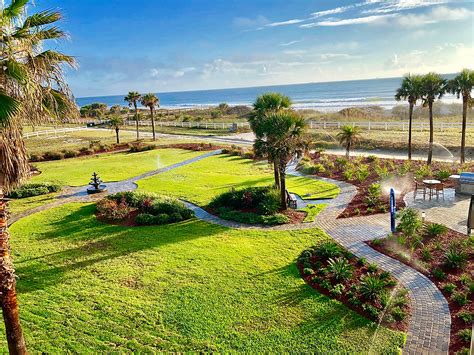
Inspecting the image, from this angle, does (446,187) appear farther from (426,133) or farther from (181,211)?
(426,133)

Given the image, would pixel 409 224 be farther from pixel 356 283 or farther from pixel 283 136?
pixel 283 136

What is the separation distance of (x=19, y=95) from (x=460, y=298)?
32.3 ft

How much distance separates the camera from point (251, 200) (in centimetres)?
1612

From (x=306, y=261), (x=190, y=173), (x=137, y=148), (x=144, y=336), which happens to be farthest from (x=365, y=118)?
(x=144, y=336)

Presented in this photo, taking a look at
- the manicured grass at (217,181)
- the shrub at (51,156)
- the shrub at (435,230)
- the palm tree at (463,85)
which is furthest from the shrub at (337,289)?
the shrub at (51,156)

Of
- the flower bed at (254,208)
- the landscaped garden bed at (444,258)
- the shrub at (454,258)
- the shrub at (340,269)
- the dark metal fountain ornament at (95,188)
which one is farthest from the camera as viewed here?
the dark metal fountain ornament at (95,188)

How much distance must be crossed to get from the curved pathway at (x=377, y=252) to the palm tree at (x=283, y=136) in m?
2.75

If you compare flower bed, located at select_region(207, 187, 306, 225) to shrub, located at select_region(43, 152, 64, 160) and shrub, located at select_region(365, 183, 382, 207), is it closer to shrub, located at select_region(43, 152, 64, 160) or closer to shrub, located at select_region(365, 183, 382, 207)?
shrub, located at select_region(365, 183, 382, 207)

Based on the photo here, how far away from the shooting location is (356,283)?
31.4 ft

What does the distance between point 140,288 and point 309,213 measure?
7.81 m

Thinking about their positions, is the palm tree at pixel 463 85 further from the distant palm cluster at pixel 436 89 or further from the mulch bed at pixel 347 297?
the mulch bed at pixel 347 297

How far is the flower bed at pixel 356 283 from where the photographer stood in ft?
27.3

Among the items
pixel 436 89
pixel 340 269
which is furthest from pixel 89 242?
pixel 436 89

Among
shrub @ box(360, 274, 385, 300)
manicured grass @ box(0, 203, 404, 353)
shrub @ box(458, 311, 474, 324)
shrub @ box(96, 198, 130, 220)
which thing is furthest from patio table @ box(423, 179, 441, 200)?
shrub @ box(96, 198, 130, 220)
